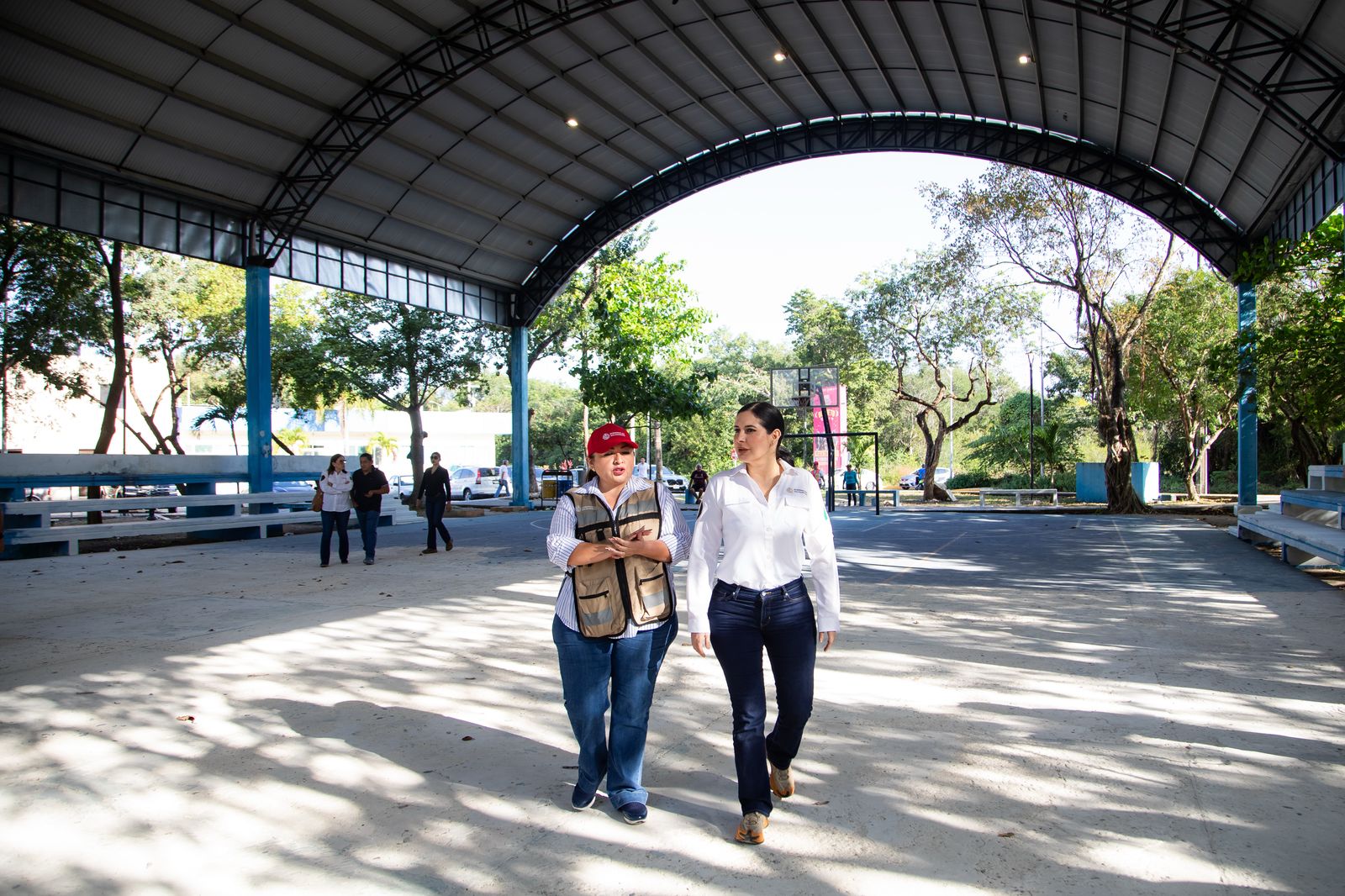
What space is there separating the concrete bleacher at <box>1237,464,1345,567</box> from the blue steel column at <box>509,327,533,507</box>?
21.2 m

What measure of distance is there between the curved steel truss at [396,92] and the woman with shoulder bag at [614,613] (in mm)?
15977

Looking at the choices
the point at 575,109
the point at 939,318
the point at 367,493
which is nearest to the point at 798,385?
the point at 939,318

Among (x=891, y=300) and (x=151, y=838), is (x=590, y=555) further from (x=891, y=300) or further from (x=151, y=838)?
(x=891, y=300)

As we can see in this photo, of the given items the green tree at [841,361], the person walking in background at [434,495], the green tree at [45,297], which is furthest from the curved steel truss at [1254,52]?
the green tree at [841,361]

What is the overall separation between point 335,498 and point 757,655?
10.1 meters

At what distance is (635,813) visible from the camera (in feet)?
11.5

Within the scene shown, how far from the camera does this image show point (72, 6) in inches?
582

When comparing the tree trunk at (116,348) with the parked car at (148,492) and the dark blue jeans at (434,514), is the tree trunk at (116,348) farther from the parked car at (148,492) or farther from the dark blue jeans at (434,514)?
the dark blue jeans at (434,514)

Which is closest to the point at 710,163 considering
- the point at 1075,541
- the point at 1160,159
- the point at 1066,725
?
the point at 1160,159

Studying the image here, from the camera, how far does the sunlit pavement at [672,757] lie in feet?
10.3

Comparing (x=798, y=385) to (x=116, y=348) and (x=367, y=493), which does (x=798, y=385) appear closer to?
(x=116, y=348)

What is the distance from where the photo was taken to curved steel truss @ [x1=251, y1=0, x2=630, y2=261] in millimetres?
17812

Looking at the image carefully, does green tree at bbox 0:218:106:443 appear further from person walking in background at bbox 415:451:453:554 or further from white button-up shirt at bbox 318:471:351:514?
white button-up shirt at bbox 318:471:351:514

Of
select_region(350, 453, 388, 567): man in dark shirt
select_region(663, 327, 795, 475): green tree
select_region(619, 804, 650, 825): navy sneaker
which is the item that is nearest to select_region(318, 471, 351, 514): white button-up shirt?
select_region(350, 453, 388, 567): man in dark shirt
